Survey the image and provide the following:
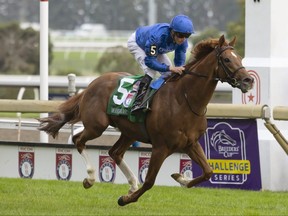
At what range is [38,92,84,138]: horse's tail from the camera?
10.0 meters

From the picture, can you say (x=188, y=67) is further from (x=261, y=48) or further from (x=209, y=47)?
(x=261, y=48)

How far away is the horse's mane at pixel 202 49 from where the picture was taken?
8.75 metres

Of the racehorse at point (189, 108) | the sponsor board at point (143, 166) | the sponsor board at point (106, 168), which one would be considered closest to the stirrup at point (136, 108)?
the racehorse at point (189, 108)

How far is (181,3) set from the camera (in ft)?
224

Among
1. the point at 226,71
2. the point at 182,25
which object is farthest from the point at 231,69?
the point at 182,25

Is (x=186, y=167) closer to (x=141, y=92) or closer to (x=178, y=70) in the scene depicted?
(x=141, y=92)

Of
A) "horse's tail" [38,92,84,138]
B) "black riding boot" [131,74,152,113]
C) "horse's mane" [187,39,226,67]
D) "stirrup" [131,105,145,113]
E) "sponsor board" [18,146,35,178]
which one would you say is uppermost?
"horse's mane" [187,39,226,67]

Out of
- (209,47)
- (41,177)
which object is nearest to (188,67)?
(209,47)

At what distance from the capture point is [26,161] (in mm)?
11781

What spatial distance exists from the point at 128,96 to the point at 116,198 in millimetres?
1053

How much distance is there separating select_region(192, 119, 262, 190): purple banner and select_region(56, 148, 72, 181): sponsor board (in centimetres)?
152

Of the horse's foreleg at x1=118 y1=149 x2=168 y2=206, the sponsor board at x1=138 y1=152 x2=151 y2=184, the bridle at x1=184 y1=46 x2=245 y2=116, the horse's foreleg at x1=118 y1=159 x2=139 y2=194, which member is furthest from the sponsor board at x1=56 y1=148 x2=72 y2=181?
the bridle at x1=184 y1=46 x2=245 y2=116

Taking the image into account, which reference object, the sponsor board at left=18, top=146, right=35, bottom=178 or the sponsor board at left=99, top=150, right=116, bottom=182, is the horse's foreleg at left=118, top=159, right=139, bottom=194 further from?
the sponsor board at left=18, top=146, right=35, bottom=178

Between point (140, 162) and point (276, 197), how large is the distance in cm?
180
